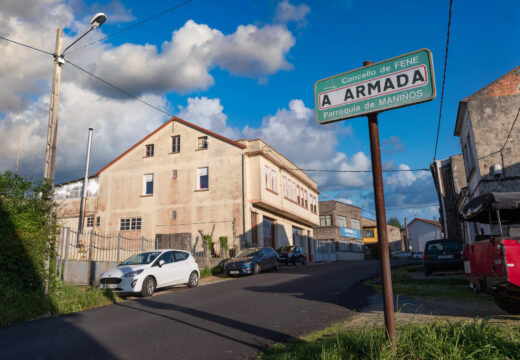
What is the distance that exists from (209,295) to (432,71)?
9309 mm

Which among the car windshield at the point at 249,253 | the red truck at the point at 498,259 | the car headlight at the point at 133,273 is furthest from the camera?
the car windshield at the point at 249,253

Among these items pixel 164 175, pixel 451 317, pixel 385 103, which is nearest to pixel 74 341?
pixel 385 103

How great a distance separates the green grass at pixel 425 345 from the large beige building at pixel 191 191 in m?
21.9

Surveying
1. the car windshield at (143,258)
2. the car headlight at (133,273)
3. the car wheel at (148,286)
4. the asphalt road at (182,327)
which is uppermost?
the car windshield at (143,258)

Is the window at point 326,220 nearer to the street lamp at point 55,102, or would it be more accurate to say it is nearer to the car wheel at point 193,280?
the car wheel at point 193,280

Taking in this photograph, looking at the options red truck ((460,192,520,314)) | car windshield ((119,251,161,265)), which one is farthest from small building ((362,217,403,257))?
red truck ((460,192,520,314))

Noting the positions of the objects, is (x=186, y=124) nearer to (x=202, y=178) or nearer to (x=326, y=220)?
(x=202, y=178)

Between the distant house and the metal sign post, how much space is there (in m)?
76.0

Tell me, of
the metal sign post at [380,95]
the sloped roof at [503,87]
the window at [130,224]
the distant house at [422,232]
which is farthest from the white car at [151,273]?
the distant house at [422,232]

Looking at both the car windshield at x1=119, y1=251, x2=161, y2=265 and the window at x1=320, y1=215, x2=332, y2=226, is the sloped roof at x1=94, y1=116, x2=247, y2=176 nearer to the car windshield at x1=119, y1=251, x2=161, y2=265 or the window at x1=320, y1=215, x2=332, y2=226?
the car windshield at x1=119, y1=251, x2=161, y2=265

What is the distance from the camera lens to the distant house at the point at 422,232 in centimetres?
7481

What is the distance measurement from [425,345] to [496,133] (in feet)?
54.5

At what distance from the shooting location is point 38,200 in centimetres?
1092

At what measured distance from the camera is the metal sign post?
13.9 ft
